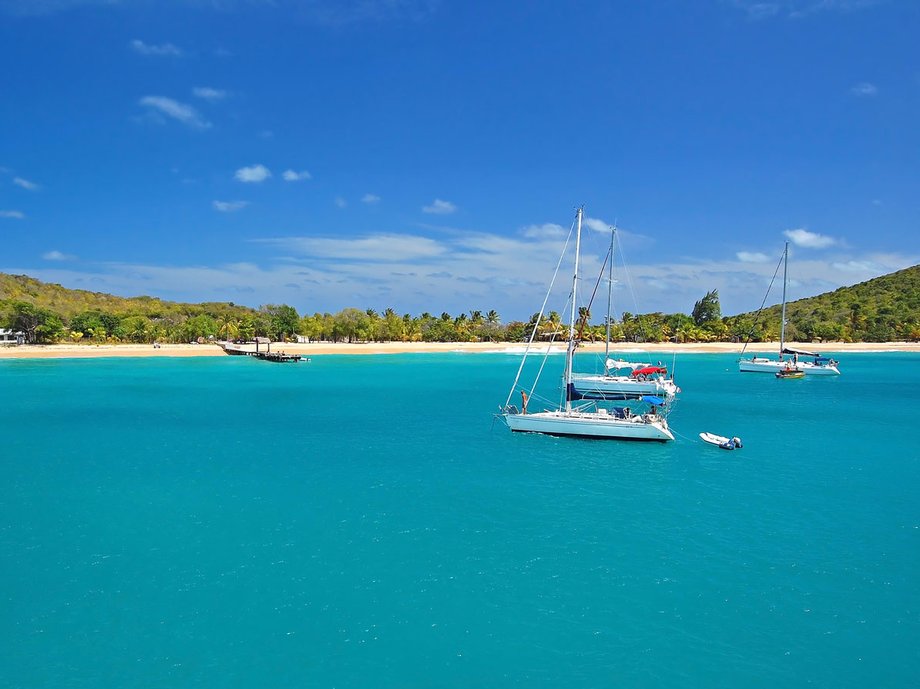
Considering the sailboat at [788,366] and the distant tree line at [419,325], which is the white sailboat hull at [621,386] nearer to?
the sailboat at [788,366]

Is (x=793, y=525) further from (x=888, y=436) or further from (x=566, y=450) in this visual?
(x=888, y=436)

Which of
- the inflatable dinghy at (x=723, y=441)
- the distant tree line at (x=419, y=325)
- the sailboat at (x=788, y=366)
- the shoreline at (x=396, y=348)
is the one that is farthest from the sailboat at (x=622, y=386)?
the distant tree line at (x=419, y=325)

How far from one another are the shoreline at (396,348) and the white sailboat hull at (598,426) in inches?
3563

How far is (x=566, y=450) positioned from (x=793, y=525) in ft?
47.7

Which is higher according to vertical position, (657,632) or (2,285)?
(2,285)

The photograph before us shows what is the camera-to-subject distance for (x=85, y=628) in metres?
16.1

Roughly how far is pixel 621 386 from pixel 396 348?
3628 inches

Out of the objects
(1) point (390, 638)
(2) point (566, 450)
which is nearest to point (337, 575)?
(1) point (390, 638)

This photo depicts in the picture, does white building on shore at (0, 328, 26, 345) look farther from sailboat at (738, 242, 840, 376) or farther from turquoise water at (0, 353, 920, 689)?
sailboat at (738, 242, 840, 376)

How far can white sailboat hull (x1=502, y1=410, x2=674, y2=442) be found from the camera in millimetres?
38656

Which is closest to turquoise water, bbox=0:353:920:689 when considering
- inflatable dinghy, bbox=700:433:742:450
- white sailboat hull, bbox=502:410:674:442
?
inflatable dinghy, bbox=700:433:742:450

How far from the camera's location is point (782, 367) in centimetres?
9431

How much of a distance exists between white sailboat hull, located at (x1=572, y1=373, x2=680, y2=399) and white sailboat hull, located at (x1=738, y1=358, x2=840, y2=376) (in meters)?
39.2

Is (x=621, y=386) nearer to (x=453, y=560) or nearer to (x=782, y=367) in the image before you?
(x=782, y=367)
